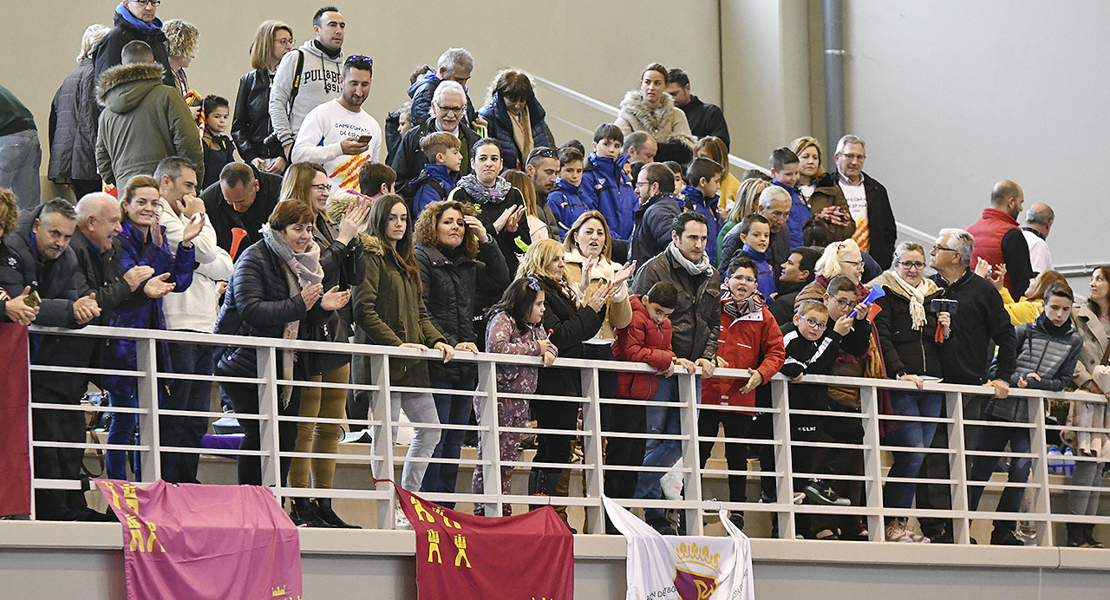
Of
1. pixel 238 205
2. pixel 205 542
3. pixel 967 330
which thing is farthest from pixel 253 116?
pixel 967 330

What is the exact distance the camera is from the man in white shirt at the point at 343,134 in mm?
9867

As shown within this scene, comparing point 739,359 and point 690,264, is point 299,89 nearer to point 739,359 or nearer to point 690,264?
point 690,264

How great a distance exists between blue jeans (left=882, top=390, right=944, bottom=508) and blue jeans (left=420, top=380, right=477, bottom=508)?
2.81 metres

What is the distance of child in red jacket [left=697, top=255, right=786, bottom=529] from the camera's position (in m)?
8.70

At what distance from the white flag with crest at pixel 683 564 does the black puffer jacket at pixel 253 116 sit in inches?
157

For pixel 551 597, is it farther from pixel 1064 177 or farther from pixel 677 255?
pixel 1064 177

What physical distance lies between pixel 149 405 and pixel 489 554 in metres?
1.77

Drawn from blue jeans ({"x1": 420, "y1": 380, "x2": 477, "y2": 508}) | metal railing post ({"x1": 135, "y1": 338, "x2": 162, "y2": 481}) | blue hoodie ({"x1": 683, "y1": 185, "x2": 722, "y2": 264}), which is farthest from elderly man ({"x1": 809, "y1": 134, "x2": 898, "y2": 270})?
metal railing post ({"x1": 135, "y1": 338, "x2": 162, "y2": 481})

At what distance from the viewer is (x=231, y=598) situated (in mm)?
6605

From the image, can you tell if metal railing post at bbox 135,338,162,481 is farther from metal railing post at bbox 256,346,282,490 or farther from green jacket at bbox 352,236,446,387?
green jacket at bbox 352,236,446,387

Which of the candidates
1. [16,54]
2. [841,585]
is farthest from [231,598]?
[16,54]

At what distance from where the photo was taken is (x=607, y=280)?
334 inches

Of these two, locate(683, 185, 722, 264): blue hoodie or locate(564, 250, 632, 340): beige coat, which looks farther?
locate(683, 185, 722, 264): blue hoodie

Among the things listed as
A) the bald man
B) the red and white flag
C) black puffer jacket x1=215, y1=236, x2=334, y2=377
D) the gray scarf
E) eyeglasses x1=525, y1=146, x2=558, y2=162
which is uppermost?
eyeglasses x1=525, y1=146, x2=558, y2=162
